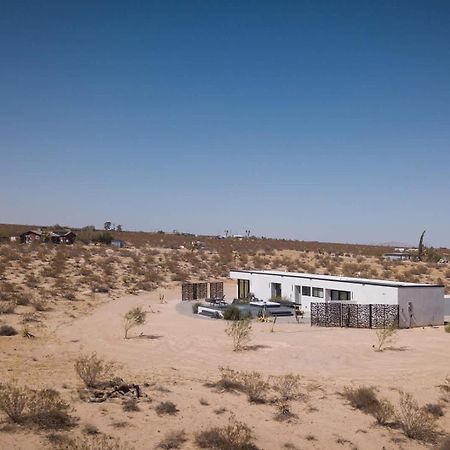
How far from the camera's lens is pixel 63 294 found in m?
43.6

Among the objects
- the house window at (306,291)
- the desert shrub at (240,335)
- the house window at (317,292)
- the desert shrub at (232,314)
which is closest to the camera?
the desert shrub at (240,335)

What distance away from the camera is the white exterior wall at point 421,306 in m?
34.3

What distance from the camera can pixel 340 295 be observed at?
1505 inches

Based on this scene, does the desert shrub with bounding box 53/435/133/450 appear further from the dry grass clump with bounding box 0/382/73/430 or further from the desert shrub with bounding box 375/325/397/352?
the desert shrub with bounding box 375/325/397/352

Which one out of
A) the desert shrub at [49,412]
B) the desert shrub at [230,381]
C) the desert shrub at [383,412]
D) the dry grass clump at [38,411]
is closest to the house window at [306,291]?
the desert shrub at [230,381]

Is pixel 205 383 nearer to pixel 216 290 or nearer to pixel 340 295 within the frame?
pixel 340 295

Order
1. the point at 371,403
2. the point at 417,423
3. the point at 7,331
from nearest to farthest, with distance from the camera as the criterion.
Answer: the point at 417,423
the point at 371,403
the point at 7,331

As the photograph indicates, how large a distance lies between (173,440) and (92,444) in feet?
6.93

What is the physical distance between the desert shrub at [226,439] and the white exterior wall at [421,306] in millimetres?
21943

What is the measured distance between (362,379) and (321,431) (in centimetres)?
603

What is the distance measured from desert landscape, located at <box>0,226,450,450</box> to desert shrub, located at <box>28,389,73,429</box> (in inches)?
1.5

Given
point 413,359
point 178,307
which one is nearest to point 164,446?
point 413,359

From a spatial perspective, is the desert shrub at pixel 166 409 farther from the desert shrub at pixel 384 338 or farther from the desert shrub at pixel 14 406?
the desert shrub at pixel 384 338

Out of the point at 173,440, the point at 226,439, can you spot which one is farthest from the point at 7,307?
the point at 226,439
